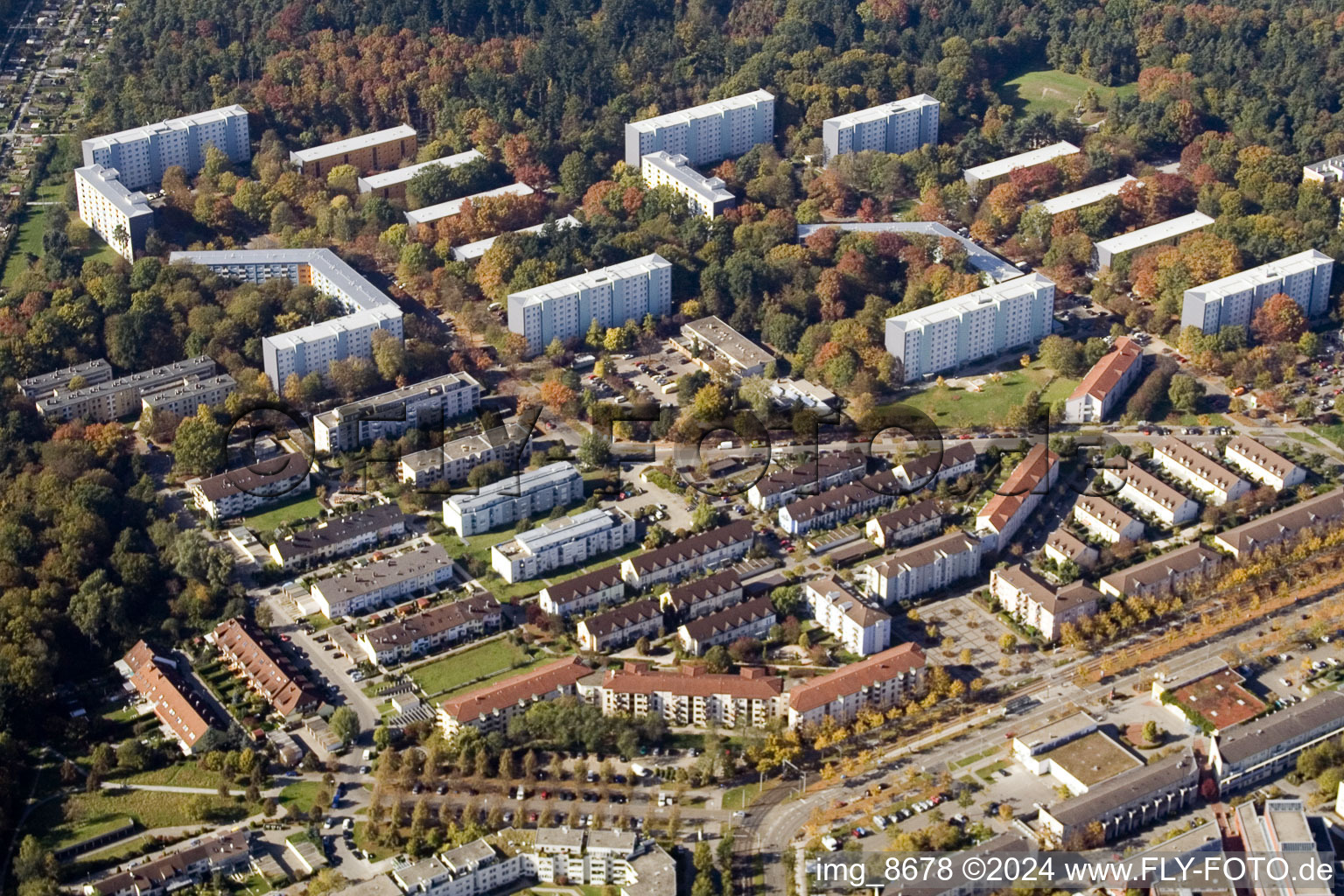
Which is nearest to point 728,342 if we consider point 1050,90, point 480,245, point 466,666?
point 480,245

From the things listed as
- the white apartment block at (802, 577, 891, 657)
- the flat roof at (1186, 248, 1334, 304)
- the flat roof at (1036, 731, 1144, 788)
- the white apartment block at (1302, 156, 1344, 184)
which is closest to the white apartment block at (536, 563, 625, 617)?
the white apartment block at (802, 577, 891, 657)

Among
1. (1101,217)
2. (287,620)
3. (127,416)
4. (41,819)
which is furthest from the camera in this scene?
(1101,217)

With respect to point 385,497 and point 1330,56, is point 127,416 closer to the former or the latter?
point 385,497

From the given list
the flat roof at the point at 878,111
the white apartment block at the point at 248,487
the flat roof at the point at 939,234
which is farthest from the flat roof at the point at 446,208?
the white apartment block at the point at 248,487

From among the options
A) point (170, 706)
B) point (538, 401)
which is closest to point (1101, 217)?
point (538, 401)

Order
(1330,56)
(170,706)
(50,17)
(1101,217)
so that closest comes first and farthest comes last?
(170,706) < (1101,217) < (1330,56) < (50,17)

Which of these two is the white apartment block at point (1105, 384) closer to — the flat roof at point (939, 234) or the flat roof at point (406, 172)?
the flat roof at point (939, 234)
